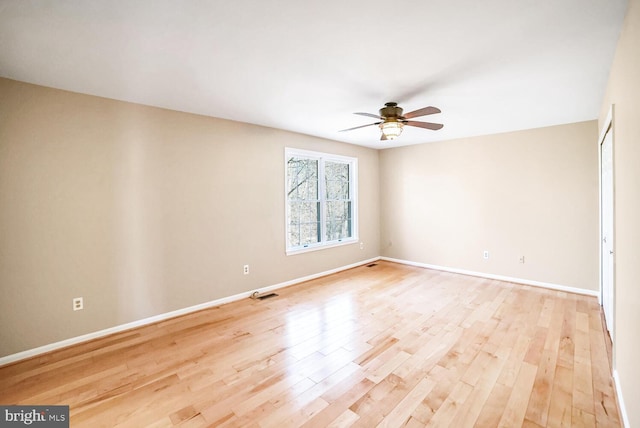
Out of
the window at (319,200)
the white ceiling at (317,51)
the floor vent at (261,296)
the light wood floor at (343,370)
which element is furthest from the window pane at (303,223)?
the white ceiling at (317,51)

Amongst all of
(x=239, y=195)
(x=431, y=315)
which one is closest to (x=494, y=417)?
(x=431, y=315)

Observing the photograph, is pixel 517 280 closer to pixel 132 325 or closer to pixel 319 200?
pixel 319 200

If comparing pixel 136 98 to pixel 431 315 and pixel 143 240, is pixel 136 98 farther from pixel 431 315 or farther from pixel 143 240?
pixel 431 315

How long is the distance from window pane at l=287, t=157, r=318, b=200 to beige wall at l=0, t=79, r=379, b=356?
0.37 meters

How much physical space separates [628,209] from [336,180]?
423cm

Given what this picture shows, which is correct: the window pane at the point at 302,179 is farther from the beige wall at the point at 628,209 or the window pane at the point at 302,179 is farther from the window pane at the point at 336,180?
the beige wall at the point at 628,209

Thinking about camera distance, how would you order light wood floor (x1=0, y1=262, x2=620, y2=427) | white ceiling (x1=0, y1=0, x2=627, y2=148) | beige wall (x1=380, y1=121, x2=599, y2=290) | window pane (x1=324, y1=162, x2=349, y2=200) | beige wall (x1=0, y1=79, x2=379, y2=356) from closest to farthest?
white ceiling (x1=0, y1=0, x2=627, y2=148)
light wood floor (x1=0, y1=262, x2=620, y2=427)
beige wall (x1=0, y1=79, x2=379, y2=356)
beige wall (x1=380, y1=121, x2=599, y2=290)
window pane (x1=324, y1=162, x2=349, y2=200)

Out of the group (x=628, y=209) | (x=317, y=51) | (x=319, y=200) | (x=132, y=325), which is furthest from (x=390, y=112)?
(x=132, y=325)

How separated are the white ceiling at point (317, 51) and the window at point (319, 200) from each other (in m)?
1.60

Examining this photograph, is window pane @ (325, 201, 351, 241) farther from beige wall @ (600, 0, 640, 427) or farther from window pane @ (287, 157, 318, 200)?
beige wall @ (600, 0, 640, 427)

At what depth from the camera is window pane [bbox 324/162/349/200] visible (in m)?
5.36

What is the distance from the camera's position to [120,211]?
9.80 ft

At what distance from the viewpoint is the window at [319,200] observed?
15.5ft

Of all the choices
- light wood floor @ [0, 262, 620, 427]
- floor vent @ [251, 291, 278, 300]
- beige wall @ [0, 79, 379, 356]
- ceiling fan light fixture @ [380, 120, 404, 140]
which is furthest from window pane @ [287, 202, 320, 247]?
ceiling fan light fixture @ [380, 120, 404, 140]
